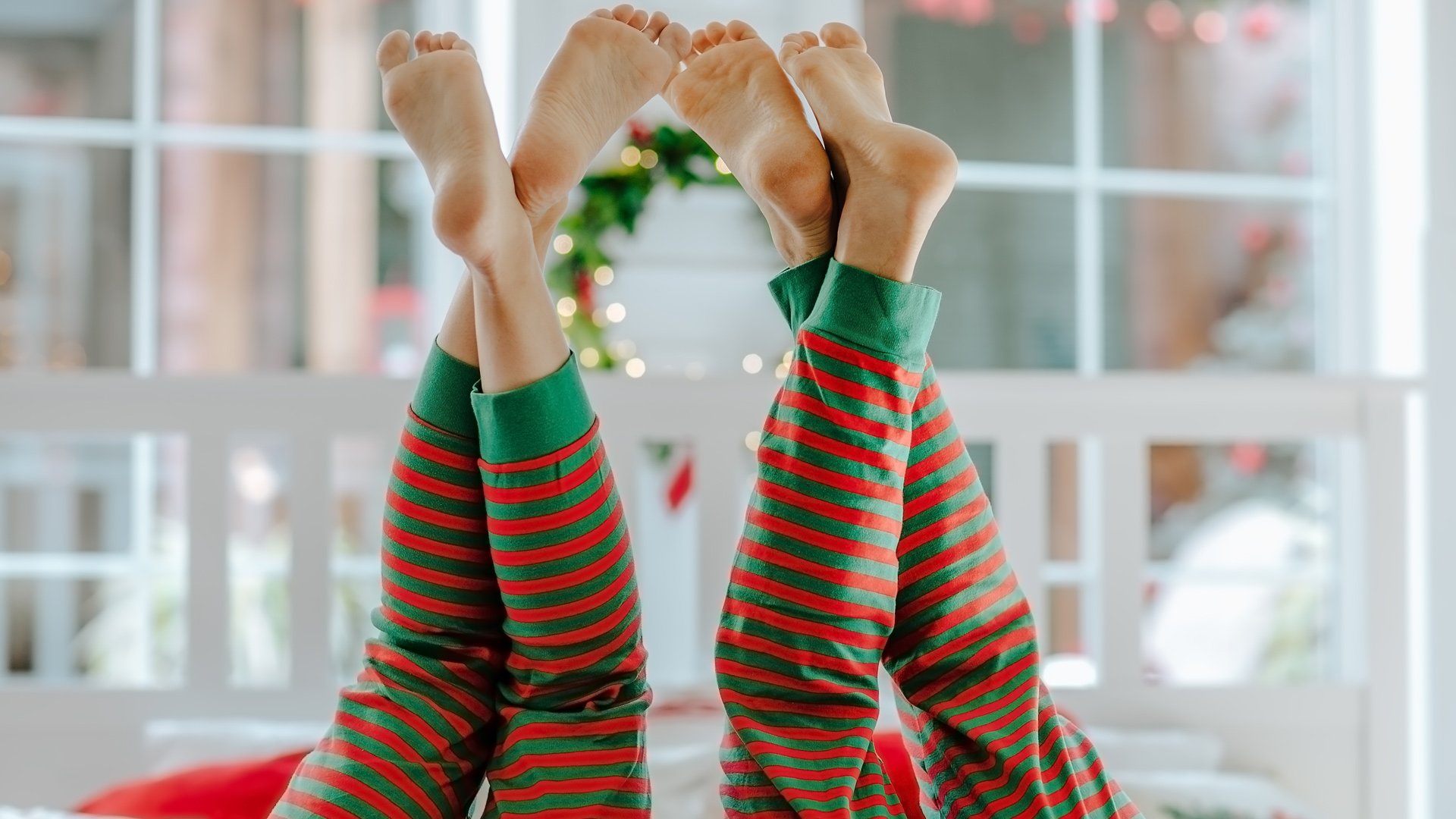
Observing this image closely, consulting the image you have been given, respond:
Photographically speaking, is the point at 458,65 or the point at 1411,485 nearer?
the point at 458,65

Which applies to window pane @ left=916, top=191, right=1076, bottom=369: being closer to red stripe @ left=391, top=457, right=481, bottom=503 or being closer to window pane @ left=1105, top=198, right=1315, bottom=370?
window pane @ left=1105, top=198, right=1315, bottom=370

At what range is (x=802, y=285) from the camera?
812mm

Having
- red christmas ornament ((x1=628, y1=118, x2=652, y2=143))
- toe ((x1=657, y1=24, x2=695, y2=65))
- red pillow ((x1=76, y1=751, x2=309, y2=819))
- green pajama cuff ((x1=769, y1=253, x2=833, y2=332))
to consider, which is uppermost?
red christmas ornament ((x1=628, y1=118, x2=652, y2=143))

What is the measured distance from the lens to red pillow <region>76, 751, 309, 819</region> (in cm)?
94

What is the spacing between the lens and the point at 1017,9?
6.79 feet

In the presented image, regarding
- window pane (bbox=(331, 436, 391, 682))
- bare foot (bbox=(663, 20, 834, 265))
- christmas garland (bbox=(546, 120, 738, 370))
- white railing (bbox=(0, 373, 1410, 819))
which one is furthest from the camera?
window pane (bbox=(331, 436, 391, 682))

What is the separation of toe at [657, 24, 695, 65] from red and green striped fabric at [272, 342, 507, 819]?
330mm

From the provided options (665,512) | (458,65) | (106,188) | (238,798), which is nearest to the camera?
(458,65)

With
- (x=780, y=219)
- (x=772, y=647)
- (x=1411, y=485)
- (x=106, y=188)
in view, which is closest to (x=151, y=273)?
(x=106, y=188)

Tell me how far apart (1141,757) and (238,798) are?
2.99ft

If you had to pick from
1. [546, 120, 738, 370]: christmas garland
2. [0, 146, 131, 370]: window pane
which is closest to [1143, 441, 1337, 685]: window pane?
[546, 120, 738, 370]: christmas garland

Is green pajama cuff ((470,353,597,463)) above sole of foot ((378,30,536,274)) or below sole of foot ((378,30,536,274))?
below

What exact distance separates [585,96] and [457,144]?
0.13m

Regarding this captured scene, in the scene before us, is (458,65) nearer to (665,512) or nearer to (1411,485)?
(665,512)
